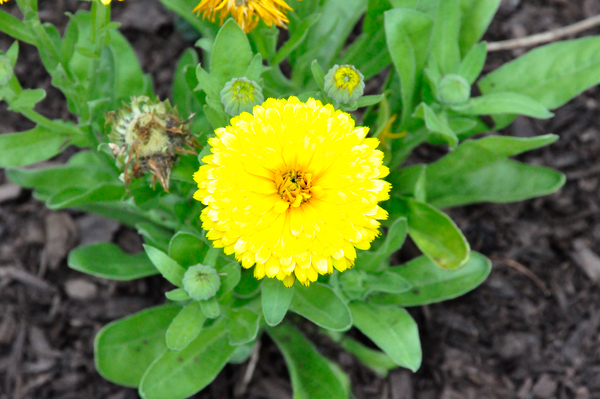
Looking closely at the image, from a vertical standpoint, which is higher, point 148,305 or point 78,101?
point 78,101

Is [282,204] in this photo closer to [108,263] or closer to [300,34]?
[300,34]

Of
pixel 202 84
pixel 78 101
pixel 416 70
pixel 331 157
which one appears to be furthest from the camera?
pixel 416 70

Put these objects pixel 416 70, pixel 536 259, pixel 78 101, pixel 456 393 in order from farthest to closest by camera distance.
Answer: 1. pixel 536 259
2. pixel 456 393
3. pixel 416 70
4. pixel 78 101

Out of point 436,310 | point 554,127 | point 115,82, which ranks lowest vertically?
point 436,310

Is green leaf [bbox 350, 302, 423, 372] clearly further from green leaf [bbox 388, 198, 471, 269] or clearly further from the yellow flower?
the yellow flower

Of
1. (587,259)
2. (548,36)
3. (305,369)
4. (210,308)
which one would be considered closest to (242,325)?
(210,308)

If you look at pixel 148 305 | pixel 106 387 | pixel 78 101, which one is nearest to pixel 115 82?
pixel 78 101

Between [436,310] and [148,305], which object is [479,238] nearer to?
[436,310]
